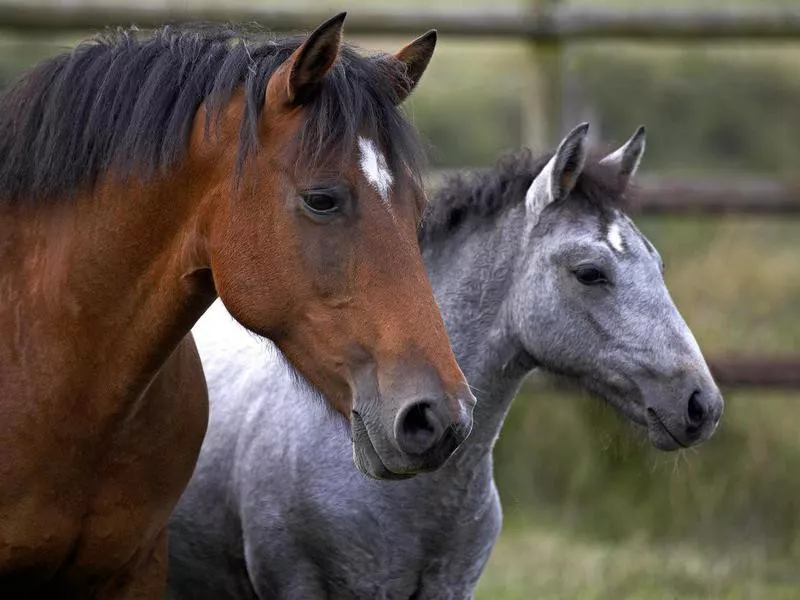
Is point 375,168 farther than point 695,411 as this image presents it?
No

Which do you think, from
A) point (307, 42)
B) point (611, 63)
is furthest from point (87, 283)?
point (611, 63)

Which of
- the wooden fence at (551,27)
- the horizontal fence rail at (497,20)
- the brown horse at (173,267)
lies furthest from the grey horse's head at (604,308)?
the horizontal fence rail at (497,20)

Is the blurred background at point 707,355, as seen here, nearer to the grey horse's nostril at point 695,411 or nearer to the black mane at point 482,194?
the black mane at point 482,194

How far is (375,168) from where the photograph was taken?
265 cm

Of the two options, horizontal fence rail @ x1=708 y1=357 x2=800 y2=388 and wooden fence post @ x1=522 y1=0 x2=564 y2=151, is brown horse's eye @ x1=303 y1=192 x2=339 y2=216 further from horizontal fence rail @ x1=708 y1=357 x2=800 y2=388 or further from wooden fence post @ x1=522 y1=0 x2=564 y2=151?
wooden fence post @ x1=522 y1=0 x2=564 y2=151

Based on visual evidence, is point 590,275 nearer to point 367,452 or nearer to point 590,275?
point 590,275

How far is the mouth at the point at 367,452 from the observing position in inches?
102

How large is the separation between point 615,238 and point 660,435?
0.55m

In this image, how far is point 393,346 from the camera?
98.7 inches

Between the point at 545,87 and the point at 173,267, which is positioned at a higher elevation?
the point at 173,267

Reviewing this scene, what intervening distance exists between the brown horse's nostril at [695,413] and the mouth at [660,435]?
0.05 meters

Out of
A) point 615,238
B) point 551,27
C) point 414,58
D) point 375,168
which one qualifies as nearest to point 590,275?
point 615,238

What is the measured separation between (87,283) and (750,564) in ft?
12.9

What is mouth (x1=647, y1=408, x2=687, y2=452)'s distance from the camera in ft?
11.0
